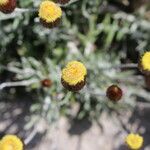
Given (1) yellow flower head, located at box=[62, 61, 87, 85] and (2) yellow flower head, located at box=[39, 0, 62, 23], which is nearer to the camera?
(1) yellow flower head, located at box=[62, 61, 87, 85]

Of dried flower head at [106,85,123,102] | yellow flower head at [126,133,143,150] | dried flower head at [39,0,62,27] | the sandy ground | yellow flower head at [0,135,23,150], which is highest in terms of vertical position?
dried flower head at [39,0,62,27]

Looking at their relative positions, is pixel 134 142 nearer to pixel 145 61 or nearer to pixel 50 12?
pixel 145 61

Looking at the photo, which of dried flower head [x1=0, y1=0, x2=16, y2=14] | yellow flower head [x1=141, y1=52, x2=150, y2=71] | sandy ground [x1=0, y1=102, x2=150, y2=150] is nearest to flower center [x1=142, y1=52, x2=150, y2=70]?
yellow flower head [x1=141, y1=52, x2=150, y2=71]

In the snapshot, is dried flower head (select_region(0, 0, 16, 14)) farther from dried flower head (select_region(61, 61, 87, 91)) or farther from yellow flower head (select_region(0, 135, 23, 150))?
yellow flower head (select_region(0, 135, 23, 150))

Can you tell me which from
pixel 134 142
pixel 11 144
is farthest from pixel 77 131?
pixel 11 144

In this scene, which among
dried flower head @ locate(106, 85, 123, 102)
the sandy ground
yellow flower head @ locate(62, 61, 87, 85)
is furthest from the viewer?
the sandy ground

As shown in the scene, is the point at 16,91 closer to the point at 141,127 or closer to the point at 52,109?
the point at 52,109

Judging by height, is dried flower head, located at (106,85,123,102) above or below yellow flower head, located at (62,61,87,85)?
below

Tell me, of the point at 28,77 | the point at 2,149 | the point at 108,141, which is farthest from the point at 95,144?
the point at 2,149
